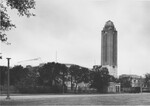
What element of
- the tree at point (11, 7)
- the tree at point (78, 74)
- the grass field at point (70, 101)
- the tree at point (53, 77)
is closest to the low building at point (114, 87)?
the tree at point (78, 74)

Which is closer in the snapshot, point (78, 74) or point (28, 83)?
point (28, 83)

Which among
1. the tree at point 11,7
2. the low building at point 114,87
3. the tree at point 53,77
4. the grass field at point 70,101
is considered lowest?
the low building at point 114,87

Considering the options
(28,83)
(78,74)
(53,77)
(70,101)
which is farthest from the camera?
(78,74)

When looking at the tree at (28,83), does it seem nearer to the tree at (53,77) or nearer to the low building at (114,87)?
the tree at (53,77)

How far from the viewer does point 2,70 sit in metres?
98.9

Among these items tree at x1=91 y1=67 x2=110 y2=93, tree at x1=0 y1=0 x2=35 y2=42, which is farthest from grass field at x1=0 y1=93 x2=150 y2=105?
tree at x1=91 y1=67 x2=110 y2=93

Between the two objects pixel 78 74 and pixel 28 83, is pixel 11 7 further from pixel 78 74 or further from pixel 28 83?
pixel 78 74

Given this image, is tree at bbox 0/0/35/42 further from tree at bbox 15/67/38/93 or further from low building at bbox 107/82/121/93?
low building at bbox 107/82/121/93

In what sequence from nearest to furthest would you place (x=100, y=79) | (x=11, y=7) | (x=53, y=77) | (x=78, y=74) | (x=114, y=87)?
(x=11, y=7), (x=53, y=77), (x=78, y=74), (x=100, y=79), (x=114, y=87)

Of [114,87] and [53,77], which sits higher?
[53,77]

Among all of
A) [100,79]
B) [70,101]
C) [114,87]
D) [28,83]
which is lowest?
[114,87]

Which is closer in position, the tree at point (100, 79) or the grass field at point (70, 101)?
the grass field at point (70, 101)

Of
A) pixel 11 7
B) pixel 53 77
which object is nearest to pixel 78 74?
pixel 53 77

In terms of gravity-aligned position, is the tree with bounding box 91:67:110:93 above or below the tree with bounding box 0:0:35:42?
below
